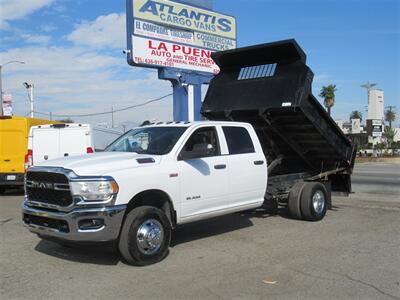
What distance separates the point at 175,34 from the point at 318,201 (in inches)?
415

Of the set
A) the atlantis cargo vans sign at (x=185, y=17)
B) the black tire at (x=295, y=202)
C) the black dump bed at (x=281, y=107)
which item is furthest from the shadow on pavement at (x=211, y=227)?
the atlantis cargo vans sign at (x=185, y=17)

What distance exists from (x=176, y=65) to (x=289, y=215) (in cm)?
973

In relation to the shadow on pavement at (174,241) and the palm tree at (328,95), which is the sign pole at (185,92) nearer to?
the shadow on pavement at (174,241)

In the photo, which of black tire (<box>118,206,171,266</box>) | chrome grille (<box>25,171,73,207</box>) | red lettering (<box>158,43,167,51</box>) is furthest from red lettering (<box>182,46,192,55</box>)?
black tire (<box>118,206,171,266</box>)

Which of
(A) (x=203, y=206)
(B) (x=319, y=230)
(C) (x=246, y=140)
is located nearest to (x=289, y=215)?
(B) (x=319, y=230)

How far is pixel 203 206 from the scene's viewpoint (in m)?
7.73

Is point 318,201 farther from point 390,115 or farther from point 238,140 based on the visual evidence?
point 390,115

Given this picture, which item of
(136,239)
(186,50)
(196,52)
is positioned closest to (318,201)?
(136,239)

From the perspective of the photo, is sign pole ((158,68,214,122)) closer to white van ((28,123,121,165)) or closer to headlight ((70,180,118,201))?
white van ((28,123,121,165))

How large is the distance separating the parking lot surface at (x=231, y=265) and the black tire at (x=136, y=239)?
0.13m

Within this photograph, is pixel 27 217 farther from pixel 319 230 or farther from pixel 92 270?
pixel 319 230

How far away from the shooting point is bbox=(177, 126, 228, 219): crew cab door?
7418 millimetres

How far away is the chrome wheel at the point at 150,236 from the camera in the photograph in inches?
262

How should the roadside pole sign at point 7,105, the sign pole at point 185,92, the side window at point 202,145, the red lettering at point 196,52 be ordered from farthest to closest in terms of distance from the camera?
1. the roadside pole sign at point 7,105
2. the red lettering at point 196,52
3. the sign pole at point 185,92
4. the side window at point 202,145
